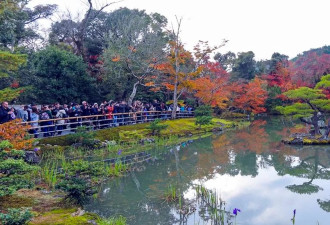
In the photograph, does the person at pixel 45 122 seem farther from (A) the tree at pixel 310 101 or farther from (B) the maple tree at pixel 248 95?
(B) the maple tree at pixel 248 95

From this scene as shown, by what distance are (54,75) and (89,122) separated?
468cm

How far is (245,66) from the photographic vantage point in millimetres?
36469

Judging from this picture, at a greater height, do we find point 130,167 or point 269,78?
point 269,78

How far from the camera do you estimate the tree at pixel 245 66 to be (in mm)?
35969

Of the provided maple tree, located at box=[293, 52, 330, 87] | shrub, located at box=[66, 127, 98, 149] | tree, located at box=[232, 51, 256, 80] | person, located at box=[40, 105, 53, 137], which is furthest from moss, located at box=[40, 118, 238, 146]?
tree, located at box=[232, 51, 256, 80]

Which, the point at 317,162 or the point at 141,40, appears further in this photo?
the point at 141,40

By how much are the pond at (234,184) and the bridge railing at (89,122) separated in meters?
3.35

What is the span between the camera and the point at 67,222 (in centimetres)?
471

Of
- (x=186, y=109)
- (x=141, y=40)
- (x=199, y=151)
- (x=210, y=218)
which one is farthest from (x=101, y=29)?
(x=210, y=218)

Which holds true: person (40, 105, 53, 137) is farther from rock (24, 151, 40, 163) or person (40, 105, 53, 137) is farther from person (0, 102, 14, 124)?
rock (24, 151, 40, 163)

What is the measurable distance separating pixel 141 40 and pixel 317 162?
582 inches

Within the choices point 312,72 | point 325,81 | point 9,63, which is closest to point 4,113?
point 9,63

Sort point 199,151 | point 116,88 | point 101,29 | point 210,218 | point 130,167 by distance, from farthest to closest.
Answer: point 101,29 → point 116,88 → point 199,151 → point 130,167 → point 210,218

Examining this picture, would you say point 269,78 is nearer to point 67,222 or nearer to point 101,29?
point 101,29
